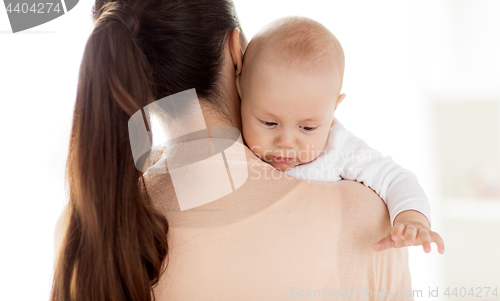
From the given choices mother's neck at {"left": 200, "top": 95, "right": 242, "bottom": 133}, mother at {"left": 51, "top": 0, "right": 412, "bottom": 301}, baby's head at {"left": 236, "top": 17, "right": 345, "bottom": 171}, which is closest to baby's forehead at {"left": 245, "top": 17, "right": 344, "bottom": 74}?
baby's head at {"left": 236, "top": 17, "right": 345, "bottom": 171}

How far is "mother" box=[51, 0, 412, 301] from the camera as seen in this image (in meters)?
0.60

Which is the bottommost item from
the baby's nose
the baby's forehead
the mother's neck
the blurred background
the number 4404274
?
the number 4404274

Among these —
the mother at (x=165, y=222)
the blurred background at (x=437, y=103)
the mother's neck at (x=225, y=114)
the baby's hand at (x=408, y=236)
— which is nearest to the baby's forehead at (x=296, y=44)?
the mother's neck at (x=225, y=114)

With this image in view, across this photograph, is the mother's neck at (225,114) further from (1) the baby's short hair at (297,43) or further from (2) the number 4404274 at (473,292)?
(2) the number 4404274 at (473,292)

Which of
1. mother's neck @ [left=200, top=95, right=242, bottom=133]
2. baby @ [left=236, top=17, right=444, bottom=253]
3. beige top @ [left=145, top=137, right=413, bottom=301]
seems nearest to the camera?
beige top @ [left=145, top=137, right=413, bottom=301]

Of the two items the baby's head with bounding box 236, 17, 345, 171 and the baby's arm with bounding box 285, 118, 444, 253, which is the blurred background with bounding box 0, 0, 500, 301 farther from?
the baby's arm with bounding box 285, 118, 444, 253

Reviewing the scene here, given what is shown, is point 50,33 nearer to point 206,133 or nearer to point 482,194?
point 206,133

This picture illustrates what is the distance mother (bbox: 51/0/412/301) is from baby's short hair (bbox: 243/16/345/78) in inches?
9.5

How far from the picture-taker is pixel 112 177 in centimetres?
62

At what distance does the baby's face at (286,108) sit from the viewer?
2.75 ft

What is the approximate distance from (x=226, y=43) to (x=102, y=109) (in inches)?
11.6

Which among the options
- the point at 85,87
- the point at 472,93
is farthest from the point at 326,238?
the point at 472,93

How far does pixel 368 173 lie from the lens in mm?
803

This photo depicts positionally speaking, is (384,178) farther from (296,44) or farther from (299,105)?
(296,44)
